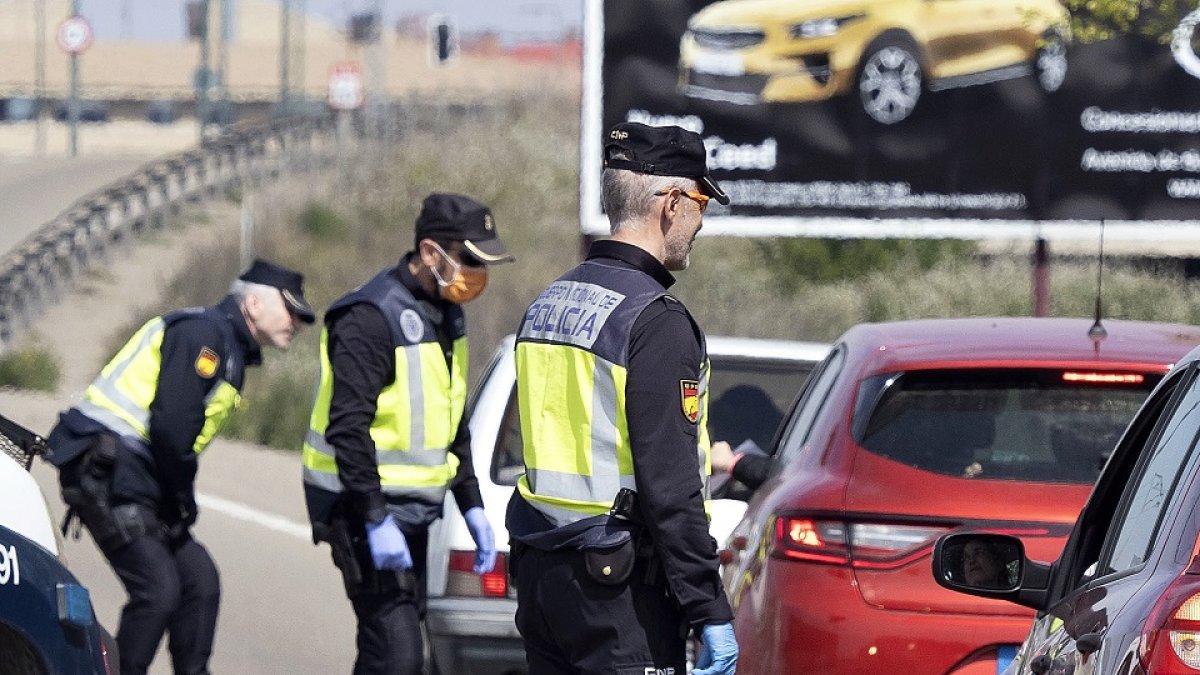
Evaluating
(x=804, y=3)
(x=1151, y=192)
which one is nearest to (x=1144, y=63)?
(x=1151, y=192)

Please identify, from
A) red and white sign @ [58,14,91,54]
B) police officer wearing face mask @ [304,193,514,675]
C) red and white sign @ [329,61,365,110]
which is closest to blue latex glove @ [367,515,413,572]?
police officer wearing face mask @ [304,193,514,675]

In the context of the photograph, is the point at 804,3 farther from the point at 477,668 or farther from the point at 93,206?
the point at 93,206

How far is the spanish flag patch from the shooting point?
4.03 m

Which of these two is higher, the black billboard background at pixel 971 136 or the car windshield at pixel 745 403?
the black billboard background at pixel 971 136

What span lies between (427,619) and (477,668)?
26 centimetres

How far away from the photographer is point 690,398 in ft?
13.3

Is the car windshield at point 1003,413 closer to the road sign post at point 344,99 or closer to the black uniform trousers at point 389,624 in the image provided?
the black uniform trousers at point 389,624

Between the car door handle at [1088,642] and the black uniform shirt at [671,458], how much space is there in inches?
43.1

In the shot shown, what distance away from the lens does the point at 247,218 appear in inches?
1278

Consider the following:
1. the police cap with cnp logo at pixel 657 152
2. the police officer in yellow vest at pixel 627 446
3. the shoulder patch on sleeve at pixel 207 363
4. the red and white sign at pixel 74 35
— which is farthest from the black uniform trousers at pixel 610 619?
the red and white sign at pixel 74 35

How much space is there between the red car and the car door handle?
157 centimetres

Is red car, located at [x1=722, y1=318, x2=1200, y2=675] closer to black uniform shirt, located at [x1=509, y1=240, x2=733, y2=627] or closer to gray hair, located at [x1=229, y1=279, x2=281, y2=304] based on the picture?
black uniform shirt, located at [x1=509, y1=240, x2=733, y2=627]

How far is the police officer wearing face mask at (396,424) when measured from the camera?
5895 mm

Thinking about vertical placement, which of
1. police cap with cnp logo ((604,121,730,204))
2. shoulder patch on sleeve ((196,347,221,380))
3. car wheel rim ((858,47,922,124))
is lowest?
shoulder patch on sleeve ((196,347,221,380))
